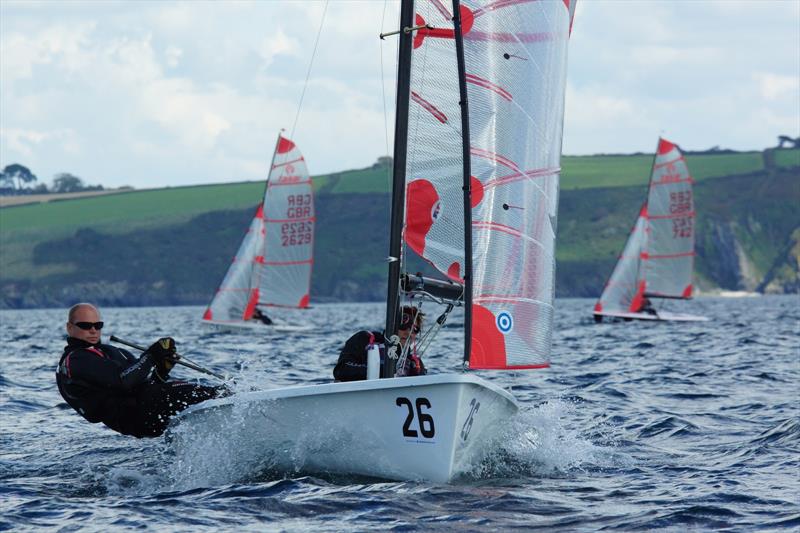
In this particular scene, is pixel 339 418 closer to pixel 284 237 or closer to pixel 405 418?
pixel 405 418

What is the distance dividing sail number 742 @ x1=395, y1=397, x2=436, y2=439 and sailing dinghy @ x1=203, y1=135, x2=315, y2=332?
3113cm

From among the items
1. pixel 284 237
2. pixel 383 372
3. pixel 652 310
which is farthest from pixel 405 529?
pixel 652 310

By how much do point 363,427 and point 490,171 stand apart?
2681 millimetres

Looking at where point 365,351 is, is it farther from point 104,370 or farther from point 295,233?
point 295,233

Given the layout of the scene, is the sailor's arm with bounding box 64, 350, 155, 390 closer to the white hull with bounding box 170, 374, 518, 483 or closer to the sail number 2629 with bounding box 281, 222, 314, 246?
the white hull with bounding box 170, 374, 518, 483

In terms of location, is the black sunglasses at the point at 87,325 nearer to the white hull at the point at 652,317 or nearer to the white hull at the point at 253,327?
the white hull at the point at 253,327

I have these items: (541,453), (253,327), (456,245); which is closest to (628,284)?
(253,327)

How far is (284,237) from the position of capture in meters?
42.2

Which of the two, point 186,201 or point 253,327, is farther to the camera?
point 186,201

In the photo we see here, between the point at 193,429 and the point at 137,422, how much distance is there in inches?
28.2

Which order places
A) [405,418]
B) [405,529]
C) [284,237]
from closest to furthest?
[405,529] → [405,418] → [284,237]

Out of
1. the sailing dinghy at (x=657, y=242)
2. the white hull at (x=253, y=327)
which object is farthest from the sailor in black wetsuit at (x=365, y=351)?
the sailing dinghy at (x=657, y=242)

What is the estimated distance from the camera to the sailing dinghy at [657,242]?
46.5 meters

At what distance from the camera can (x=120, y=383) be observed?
10.4m
